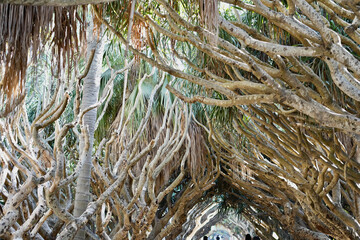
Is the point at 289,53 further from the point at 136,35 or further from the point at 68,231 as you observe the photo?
the point at 68,231

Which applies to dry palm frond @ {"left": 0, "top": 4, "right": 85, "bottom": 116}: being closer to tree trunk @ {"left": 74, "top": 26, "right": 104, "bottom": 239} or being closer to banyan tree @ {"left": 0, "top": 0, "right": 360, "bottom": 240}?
banyan tree @ {"left": 0, "top": 0, "right": 360, "bottom": 240}

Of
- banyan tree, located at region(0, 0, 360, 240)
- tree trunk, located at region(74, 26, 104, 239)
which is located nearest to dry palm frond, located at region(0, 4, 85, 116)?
banyan tree, located at region(0, 0, 360, 240)

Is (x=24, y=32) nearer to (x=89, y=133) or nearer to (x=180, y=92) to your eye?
(x=180, y=92)

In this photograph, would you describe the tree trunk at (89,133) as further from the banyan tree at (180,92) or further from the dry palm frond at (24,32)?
the dry palm frond at (24,32)

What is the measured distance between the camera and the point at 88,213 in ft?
17.0

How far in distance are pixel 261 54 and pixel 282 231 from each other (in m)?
10.4

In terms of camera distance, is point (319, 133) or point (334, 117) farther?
point (319, 133)

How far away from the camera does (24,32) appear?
261cm

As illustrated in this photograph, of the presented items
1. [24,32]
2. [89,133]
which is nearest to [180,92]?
[89,133]

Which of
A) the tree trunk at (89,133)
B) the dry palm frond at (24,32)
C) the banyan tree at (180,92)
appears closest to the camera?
the dry palm frond at (24,32)

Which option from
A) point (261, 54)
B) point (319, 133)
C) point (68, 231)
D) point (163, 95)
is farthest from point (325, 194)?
point (163, 95)

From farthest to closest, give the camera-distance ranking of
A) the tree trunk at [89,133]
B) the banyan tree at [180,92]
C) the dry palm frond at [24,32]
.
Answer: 1. the tree trunk at [89,133]
2. the banyan tree at [180,92]
3. the dry palm frond at [24,32]

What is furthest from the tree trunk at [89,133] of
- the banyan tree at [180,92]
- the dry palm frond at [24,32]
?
the dry palm frond at [24,32]

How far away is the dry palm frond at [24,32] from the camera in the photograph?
2.52 m
